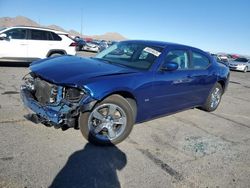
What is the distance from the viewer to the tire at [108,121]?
3943 mm

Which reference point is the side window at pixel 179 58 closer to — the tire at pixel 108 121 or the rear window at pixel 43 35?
the tire at pixel 108 121

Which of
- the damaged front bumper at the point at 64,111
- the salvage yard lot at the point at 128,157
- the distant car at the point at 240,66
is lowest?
the salvage yard lot at the point at 128,157

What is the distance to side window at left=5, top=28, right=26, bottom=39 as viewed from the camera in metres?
10.6

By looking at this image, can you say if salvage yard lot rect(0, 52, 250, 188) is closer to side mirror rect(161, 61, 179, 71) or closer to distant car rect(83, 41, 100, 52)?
side mirror rect(161, 61, 179, 71)

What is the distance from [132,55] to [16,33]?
7320 millimetres

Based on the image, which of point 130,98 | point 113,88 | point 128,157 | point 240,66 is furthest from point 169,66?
point 240,66

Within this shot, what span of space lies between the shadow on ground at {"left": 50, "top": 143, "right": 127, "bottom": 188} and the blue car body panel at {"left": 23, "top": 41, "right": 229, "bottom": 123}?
0.78m

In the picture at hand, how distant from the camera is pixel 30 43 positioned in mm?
10945

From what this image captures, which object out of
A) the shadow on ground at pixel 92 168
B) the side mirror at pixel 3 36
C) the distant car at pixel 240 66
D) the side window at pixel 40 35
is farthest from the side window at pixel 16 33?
the distant car at pixel 240 66

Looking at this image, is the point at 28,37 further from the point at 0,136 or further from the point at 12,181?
the point at 12,181

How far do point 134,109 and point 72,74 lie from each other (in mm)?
1174

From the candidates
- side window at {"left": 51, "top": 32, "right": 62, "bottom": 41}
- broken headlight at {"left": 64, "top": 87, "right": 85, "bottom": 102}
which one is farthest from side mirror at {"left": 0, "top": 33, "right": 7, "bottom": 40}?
broken headlight at {"left": 64, "top": 87, "right": 85, "bottom": 102}

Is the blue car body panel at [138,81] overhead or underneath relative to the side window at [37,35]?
underneath

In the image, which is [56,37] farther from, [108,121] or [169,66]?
[108,121]
